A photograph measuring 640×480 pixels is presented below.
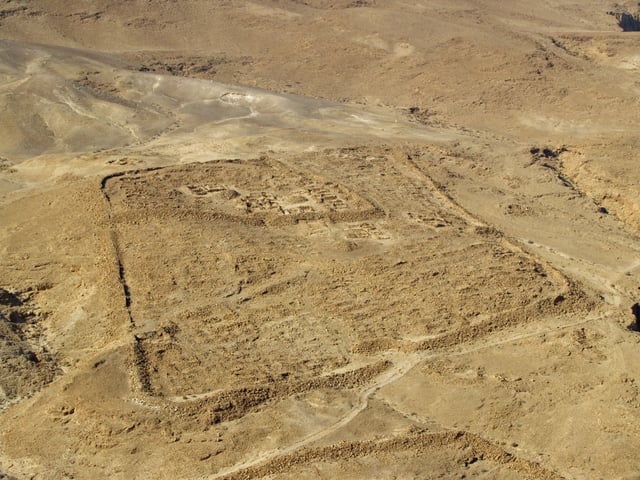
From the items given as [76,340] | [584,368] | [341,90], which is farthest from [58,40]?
[584,368]

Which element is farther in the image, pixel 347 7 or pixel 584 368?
pixel 347 7

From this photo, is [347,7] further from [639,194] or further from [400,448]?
[400,448]

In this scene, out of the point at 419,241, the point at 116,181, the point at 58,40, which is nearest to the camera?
the point at 419,241

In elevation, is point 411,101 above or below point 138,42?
below

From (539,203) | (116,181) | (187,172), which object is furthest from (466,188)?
(116,181)

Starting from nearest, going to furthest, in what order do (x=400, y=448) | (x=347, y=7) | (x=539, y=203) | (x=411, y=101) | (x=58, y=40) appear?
(x=400, y=448) < (x=539, y=203) < (x=411, y=101) < (x=58, y=40) < (x=347, y=7)

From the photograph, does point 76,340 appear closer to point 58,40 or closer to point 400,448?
point 400,448
